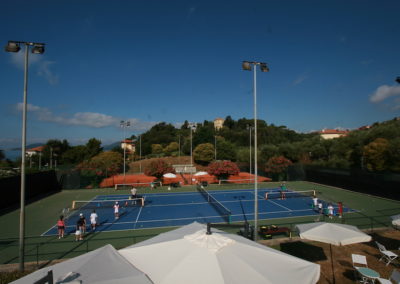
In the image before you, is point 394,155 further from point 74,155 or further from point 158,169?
point 74,155

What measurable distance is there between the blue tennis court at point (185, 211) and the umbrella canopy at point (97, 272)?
11.6 m

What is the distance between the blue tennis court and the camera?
17.0 meters

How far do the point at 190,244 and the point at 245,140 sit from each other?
85604 millimetres

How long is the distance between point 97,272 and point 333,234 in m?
7.99

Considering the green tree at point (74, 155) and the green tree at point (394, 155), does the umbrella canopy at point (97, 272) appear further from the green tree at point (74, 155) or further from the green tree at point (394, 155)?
the green tree at point (74, 155)

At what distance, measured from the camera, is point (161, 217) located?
60.5 ft

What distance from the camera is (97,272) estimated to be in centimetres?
446

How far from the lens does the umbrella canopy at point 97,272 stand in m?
4.20

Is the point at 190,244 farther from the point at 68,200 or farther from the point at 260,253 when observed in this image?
the point at 68,200

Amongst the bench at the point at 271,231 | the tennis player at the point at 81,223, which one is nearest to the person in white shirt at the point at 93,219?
the tennis player at the point at 81,223

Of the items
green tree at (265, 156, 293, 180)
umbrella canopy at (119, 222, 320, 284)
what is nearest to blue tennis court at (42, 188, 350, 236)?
green tree at (265, 156, 293, 180)

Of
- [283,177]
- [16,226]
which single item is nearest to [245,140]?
[283,177]

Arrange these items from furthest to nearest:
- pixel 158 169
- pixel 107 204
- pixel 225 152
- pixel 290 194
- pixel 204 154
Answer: pixel 225 152
pixel 204 154
pixel 158 169
pixel 290 194
pixel 107 204

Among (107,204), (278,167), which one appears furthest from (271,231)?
(278,167)
